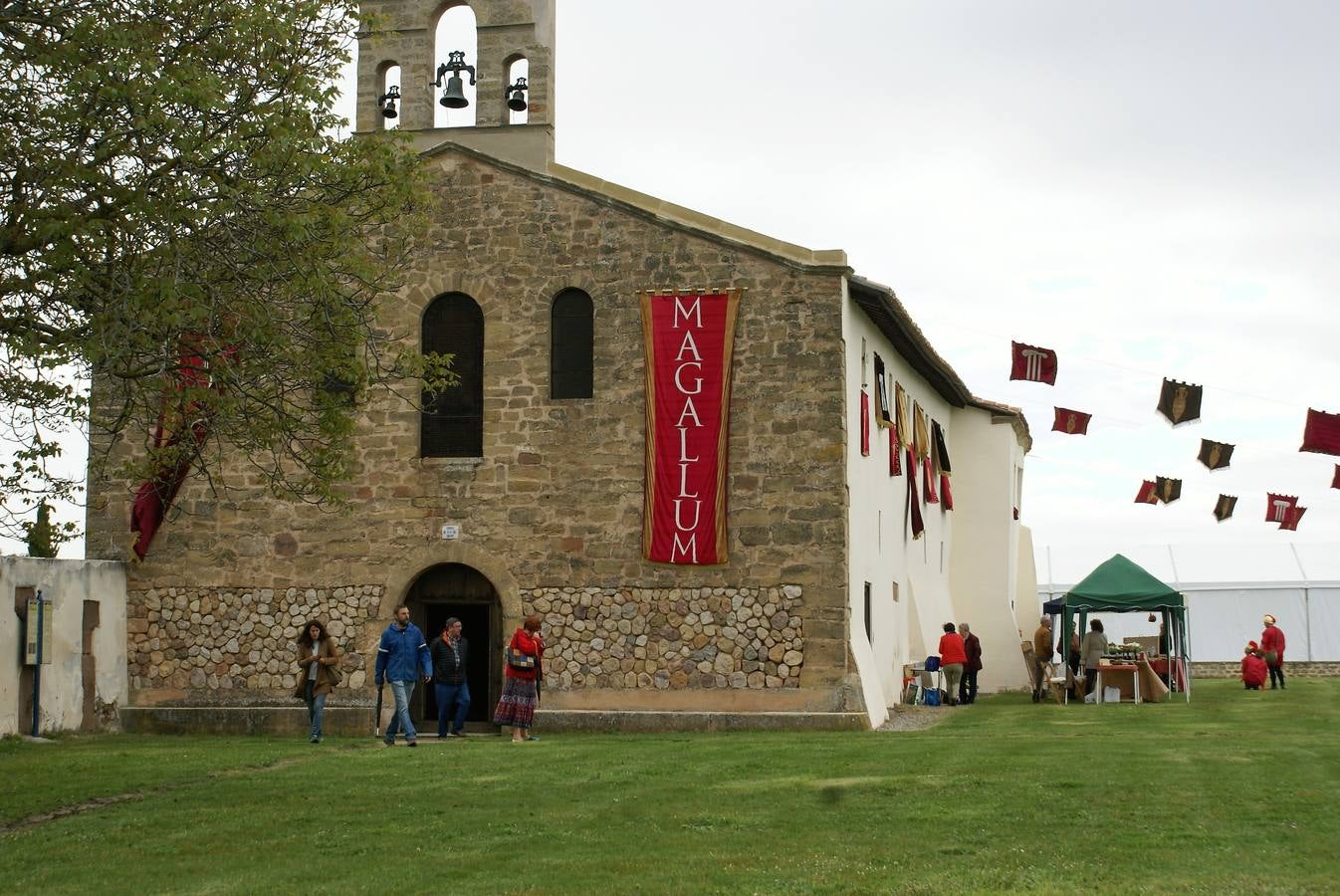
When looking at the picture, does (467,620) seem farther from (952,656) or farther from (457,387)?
(952,656)

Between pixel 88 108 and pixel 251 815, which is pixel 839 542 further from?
pixel 88 108

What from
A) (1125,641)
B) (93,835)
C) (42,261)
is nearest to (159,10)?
(42,261)

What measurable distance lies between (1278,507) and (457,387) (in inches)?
860

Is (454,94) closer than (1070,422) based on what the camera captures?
Yes

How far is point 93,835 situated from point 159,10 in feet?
20.8

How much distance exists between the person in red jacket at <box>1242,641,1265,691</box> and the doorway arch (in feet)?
53.7

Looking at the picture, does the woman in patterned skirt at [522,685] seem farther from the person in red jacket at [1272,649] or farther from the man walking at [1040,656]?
the person in red jacket at [1272,649]

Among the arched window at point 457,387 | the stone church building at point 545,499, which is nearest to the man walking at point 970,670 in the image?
the stone church building at point 545,499

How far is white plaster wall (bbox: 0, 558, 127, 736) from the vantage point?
20.6 metres

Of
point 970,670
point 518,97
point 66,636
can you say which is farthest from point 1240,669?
point 66,636

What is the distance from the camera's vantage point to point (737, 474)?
22.0 metres

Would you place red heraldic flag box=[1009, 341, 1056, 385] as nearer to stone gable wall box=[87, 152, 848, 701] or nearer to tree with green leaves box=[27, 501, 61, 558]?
stone gable wall box=[87, 152, 848, 701]

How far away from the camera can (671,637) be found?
71.5 ft

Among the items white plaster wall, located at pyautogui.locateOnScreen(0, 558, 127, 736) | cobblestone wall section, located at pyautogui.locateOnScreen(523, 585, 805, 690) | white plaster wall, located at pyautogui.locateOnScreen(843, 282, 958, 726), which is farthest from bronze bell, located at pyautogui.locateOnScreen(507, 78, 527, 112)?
white plaster wall, located at pyautogui.locateOnScreen(0, 558, 127, 736)
